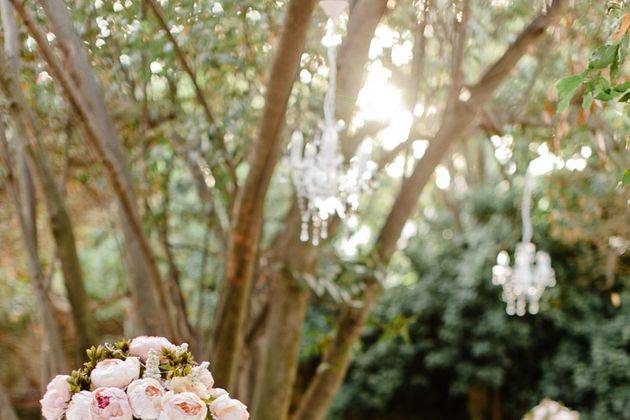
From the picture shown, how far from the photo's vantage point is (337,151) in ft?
10.4

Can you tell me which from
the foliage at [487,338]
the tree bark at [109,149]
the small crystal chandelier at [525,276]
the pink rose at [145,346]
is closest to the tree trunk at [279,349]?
the tree bark at [109,149]

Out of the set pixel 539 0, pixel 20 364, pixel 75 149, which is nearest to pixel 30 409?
pixel 20 364

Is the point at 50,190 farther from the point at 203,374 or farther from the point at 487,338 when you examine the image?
the point at 487,338

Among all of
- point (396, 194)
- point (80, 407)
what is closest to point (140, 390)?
point (80, 407)

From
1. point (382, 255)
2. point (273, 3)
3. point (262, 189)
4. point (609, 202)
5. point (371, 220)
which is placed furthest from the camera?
point (371, 220)

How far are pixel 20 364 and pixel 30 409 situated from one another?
1.50ft

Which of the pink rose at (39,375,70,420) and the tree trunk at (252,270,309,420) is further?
the tree trunk at (252,270,309,420)

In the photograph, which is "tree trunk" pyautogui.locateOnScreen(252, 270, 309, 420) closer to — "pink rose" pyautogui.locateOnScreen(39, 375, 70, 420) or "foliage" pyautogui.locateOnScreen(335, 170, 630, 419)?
"pink rose" pyautogui.locateOnScreen(39, 375, 70, 420)

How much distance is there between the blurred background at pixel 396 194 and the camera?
109 inches

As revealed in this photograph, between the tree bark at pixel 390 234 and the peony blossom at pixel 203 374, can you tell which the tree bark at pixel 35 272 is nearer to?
the tree bark at pixel 390 234

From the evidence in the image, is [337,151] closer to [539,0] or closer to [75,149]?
[539,0]

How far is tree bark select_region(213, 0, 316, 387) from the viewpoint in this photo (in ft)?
6.38

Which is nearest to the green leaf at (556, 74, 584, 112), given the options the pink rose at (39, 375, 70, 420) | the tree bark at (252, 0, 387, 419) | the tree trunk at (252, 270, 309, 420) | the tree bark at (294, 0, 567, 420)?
the pink rose at (39, 375, 70, 420)

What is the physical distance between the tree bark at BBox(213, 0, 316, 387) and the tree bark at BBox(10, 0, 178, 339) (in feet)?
0.69
